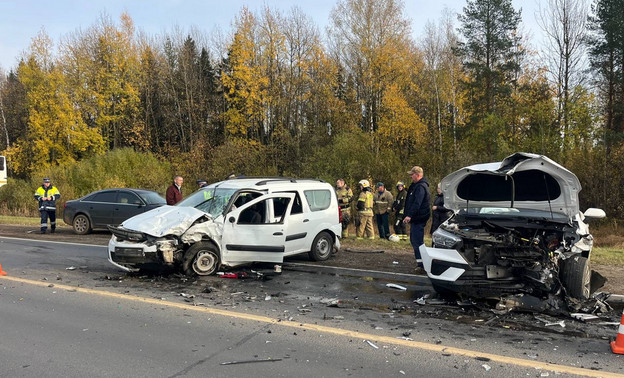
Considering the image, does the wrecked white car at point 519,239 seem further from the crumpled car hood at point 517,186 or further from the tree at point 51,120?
the tree at point 51,120

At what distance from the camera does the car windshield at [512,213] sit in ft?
20.6

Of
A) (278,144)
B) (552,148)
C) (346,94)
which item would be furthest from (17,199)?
(552,148)

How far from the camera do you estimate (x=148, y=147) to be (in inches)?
1467

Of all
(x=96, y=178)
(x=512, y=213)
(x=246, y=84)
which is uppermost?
(x=246, y=84)

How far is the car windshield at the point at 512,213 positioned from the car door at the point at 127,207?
10945 millimetres

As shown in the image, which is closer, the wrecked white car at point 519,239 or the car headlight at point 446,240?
the wrecked white car at point 519,239

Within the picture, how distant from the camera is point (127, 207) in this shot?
48.2ft

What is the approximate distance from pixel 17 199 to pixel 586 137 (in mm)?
31963

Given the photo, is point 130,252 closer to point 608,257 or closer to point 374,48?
point 608,257

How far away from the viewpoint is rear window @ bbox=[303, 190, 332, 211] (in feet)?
31.5

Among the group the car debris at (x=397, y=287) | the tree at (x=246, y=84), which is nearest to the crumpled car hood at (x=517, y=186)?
the car debris at (x=397, y=287)

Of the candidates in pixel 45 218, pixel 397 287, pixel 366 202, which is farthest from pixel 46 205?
pixel 397 287

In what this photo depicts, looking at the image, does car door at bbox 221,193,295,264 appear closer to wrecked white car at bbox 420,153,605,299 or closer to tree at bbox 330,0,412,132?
wrecked white car at bbox 420,153,605,299

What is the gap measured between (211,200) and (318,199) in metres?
2.42
